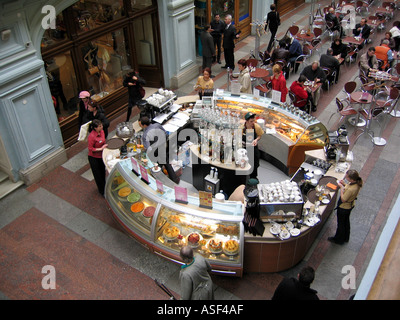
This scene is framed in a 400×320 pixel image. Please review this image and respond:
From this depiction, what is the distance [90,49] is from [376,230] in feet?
25.6

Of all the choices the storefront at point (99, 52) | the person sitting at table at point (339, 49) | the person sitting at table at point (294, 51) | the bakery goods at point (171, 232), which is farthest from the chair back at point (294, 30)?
the bakery goods at point (171, 232)

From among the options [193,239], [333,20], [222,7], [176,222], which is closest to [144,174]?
[176,222]

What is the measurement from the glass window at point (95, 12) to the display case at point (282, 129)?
11.9ft

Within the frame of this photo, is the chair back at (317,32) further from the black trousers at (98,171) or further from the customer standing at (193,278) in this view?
the customer standing at (193,278)

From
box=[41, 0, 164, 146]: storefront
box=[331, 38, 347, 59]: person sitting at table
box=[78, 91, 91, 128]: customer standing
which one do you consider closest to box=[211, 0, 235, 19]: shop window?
box=[41, 0, 164, 146]: storefront

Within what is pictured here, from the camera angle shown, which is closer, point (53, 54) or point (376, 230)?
point (376, 230)

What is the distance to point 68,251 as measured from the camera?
7.14 meters

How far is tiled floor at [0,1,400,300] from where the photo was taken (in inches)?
253

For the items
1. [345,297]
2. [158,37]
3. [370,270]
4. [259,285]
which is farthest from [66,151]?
[370,270]

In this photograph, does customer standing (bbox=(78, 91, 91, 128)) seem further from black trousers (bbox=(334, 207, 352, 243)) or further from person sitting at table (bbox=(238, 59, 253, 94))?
black trousers (bbox=(334, 207, 352, 243))

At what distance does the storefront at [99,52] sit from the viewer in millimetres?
9195
